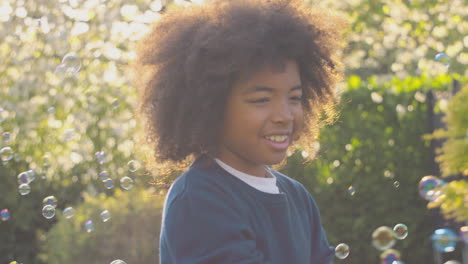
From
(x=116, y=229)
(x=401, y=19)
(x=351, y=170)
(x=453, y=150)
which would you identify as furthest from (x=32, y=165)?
(x=401, y=19)

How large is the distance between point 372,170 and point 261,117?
3679 millimetres

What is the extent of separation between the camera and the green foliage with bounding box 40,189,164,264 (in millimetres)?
4578

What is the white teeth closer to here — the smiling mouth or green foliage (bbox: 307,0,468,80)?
the smiling mouth

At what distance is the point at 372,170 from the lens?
5633mm

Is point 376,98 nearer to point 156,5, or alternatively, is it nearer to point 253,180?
point 156,5

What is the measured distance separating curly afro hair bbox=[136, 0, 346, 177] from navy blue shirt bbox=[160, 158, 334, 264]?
0.55 feet

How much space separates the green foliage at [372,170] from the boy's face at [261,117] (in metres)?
3.15

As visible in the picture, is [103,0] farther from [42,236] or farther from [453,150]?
[453,150]

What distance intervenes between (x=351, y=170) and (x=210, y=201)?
3729 mm

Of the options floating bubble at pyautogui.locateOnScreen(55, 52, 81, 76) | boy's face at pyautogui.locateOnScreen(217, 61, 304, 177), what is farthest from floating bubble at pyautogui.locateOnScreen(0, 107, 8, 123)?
boy's face at pyautogui.locateOnScreen(217, 61, 304, 177)

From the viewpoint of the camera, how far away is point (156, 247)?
14.9 ft

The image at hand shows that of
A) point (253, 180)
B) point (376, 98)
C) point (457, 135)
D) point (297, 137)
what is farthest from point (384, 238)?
point (376, 98)

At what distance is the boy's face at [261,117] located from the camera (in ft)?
7.00

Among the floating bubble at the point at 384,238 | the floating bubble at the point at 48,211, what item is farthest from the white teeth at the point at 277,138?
the floating bubble at the point at 48,211
